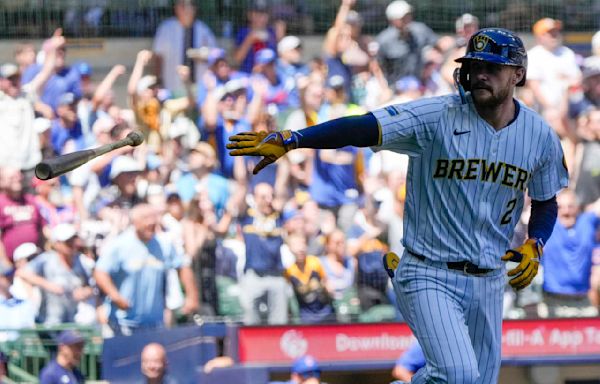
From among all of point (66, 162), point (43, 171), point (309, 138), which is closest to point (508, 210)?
point (309, 138)

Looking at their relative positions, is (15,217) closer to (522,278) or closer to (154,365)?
(154,365)

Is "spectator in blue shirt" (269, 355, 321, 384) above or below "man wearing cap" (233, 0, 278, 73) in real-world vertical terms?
below

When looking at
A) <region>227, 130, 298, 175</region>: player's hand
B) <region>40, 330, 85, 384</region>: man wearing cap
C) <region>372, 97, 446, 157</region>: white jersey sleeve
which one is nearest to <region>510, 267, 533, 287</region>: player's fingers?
<region>372, 97, 446, 157</region>: white jersey sleeve

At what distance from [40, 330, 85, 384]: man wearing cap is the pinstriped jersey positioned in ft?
13.2

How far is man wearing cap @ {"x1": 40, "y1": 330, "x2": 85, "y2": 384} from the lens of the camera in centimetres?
927

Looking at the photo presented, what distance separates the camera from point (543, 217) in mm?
6281

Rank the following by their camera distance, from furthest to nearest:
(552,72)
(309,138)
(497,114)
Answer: (552,72), (497,114), (309,138)

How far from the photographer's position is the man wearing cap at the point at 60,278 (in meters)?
10.1

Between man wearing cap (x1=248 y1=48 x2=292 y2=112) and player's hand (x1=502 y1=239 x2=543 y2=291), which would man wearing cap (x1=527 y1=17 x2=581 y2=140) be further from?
player's hand (x1=502 y1=239 x2=543 y2=291)

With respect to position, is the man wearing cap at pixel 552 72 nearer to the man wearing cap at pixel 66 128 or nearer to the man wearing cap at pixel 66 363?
the man wearing cap at pixel 66 128

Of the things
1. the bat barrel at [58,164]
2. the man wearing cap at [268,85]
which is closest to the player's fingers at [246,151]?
the bat barrel at [58,164]

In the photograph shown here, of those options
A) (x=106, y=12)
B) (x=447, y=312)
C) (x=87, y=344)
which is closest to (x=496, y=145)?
(x=447, y=312)

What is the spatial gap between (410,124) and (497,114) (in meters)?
0.43

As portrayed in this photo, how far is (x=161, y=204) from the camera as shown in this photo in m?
10.7
